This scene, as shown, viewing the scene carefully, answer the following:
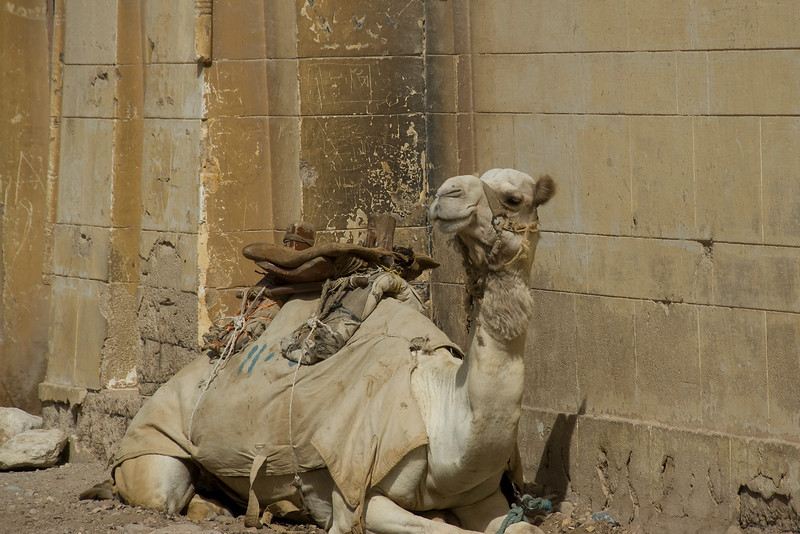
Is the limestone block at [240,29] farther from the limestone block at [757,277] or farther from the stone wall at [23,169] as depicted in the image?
the limestone block at [757,277]

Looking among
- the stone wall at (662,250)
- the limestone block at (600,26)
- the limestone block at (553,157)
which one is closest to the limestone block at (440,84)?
the stone wall at (662,250)

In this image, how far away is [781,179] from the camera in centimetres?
594

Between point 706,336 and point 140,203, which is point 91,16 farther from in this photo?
point 706,336

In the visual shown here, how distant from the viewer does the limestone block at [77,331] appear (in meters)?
8.88

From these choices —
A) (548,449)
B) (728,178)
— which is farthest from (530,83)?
(548,449)

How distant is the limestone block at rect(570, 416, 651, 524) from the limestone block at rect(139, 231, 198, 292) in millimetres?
2621

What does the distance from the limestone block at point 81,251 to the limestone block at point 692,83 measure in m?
4.18

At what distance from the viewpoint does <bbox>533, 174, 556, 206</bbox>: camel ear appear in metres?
5.32

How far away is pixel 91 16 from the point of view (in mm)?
8969

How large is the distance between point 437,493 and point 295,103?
315cm

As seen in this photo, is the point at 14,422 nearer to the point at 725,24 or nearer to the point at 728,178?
the point at 728,178

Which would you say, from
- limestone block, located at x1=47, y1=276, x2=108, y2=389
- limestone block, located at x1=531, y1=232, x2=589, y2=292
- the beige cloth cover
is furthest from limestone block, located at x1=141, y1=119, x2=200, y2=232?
limestone block, located at x1=531, y1=232, x2=589, y2=292

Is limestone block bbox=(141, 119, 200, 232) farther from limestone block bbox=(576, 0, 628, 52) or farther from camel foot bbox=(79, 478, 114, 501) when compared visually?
limestone block bbox=(576, 0, 628, 52)

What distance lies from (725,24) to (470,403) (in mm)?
2213
